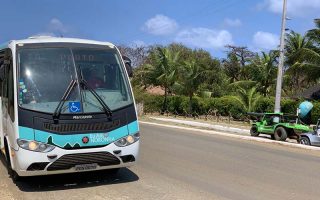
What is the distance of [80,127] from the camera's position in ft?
25.3

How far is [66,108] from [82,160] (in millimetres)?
928

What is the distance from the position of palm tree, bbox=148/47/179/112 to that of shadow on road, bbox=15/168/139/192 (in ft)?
98.6

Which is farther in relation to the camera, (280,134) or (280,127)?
(280,127)

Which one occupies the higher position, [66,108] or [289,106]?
[289,106]

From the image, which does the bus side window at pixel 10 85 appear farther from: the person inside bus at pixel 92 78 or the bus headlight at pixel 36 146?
the person inside bus at pixel 92 78

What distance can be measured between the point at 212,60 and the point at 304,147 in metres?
46.3

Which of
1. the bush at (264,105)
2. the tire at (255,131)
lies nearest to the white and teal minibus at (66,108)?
the tire at (255,131)

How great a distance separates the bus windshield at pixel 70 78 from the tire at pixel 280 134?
459 inches

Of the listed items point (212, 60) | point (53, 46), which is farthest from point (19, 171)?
point (212, 60)

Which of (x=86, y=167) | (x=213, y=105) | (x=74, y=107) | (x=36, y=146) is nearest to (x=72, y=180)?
(x=86, y=167)

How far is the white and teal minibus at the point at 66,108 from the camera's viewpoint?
7500mm

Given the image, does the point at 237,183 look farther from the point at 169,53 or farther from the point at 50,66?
the point at 169,53

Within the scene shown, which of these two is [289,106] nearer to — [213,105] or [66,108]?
[213,105]

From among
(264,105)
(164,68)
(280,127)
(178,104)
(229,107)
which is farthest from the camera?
(178,104)
